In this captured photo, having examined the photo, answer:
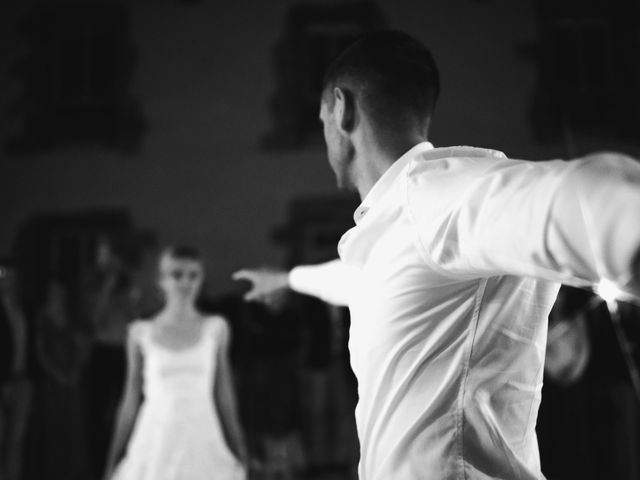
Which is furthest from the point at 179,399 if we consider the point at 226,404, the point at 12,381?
the point at 12,381

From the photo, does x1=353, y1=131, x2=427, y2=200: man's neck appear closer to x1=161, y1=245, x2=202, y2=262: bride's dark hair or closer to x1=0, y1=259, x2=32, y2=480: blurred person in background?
x1=161, y1=245, x2=202, y2=262: bride's dark hair

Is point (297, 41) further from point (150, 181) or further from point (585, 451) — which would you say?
point (585, 451)

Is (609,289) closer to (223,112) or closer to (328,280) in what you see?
(328,280)

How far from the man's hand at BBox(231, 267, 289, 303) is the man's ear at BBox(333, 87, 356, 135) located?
0.97m

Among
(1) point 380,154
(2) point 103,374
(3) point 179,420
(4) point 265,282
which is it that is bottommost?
(2) point 103,374

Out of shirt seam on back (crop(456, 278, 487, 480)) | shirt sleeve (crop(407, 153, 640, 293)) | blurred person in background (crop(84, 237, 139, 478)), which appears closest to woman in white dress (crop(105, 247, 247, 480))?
blurred person in background (crop(84, 237, 139, 478))

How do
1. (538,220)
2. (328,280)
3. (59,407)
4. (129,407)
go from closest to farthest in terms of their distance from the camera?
(538,220)
(328,280)
(129,407)
(59,407)

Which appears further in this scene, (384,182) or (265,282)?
(265,282)

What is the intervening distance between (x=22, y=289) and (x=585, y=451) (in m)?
5.96

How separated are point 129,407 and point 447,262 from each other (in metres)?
3.13

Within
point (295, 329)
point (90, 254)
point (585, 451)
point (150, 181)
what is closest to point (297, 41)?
point (150, 181)

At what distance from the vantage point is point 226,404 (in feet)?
12.2

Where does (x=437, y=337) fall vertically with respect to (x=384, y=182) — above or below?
below

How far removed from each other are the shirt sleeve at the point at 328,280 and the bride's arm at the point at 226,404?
1830 millimetres
